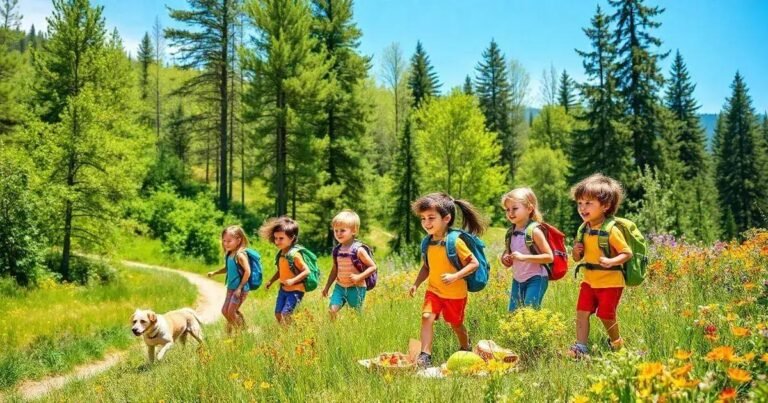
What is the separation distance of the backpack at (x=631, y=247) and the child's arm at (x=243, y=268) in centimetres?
487

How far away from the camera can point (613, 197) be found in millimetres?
4539

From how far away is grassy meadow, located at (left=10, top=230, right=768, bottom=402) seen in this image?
2360 mm

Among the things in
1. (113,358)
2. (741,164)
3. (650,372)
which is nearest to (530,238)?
(650,372)

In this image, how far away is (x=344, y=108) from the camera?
27328mm

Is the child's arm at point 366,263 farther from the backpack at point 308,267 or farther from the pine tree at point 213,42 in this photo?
the pine tree at point 213,42

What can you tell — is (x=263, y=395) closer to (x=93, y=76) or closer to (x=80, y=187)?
(x=80, y=187)

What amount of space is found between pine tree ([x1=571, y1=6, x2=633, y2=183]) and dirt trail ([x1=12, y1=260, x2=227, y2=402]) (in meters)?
21.0

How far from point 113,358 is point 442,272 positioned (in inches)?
303

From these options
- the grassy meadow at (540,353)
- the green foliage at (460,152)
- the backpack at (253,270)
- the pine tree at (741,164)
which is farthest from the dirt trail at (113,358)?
the pine tree at (741,164)

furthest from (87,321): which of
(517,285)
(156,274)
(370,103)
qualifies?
(370,103)

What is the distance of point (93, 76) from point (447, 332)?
16.8 m

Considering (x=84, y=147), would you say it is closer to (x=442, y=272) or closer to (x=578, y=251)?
(x=442, y=272)

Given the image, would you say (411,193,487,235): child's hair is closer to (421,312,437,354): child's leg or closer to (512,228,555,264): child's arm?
(512,228,555,264): child's arm

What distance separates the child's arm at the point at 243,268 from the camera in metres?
7.47
